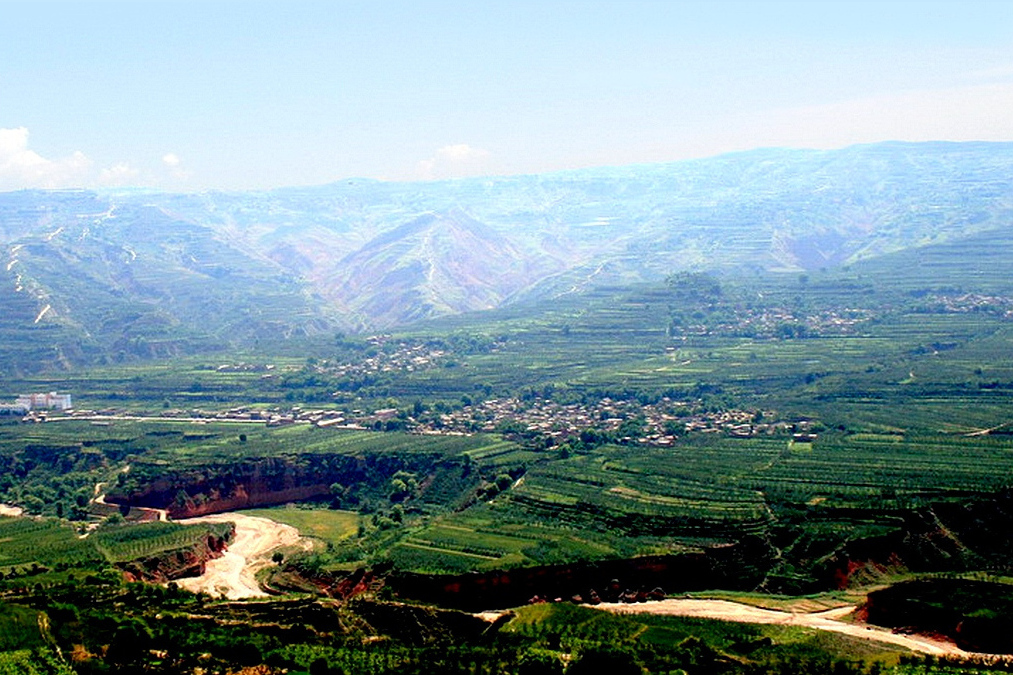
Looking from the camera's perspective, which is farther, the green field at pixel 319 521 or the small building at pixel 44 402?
the small building at pixel 44 402

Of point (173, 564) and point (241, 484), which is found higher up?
point (241, 484)

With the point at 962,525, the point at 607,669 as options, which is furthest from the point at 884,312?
the point at 607,669

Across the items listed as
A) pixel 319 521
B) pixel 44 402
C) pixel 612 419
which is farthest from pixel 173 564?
pixel 44 402

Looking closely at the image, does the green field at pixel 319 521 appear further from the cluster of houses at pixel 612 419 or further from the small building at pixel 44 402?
the small building at pixel 44 402

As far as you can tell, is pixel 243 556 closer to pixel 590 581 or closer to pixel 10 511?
A: pixel 10 511

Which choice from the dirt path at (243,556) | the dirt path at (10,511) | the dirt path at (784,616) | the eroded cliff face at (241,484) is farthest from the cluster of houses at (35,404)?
the dirt path at (784,616)

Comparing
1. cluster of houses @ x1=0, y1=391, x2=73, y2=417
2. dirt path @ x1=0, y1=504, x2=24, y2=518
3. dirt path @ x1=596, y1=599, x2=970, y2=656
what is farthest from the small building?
dirt path @ x1=596, y1=599, x2=970, y2=656
